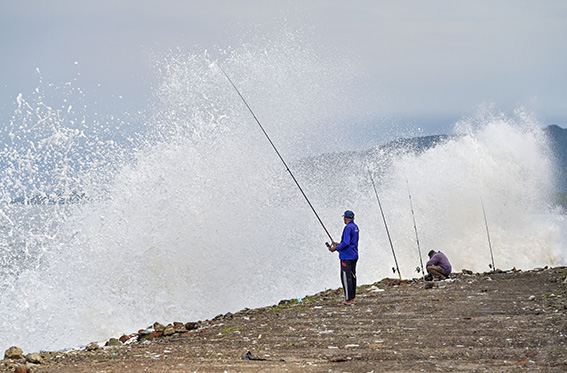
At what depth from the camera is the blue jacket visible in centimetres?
1252

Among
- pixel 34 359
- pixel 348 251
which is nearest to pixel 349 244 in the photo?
pixel 348 251

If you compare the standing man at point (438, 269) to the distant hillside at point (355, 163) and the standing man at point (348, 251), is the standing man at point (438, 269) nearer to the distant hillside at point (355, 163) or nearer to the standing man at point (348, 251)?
the standing man at point (348, 251)

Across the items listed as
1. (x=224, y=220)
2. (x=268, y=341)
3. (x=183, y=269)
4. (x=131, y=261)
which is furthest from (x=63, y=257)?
(x=268, y=341)

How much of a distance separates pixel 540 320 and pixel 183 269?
11257mm

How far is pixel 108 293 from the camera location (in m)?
16.5

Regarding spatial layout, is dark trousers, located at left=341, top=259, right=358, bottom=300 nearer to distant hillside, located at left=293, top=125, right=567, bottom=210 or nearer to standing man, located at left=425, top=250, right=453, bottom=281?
standing man, located at left=425, top=250, right=453, bottom=281

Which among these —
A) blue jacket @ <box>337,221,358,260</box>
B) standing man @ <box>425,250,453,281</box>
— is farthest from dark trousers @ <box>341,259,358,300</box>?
standing man @ <box>425,250,453,281</box>

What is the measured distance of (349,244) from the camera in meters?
12.5

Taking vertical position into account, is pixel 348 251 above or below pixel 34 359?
above

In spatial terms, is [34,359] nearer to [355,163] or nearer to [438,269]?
[438,269]

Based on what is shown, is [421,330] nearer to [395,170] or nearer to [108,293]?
[108,293]

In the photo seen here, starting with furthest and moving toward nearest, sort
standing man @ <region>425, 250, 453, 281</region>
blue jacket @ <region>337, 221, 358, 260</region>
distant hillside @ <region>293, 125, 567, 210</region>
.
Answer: distant hillside @ <region>293, 125, 567, 210</region>, standing man @ <region>425, 250, 453, 281</region>, blue jacket @ <region>337, 221, 358, 260</region>

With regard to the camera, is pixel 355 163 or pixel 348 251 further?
pixel 355 163

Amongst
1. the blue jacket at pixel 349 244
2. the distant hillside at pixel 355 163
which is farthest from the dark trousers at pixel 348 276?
the distant hillside at pixel 355 163
